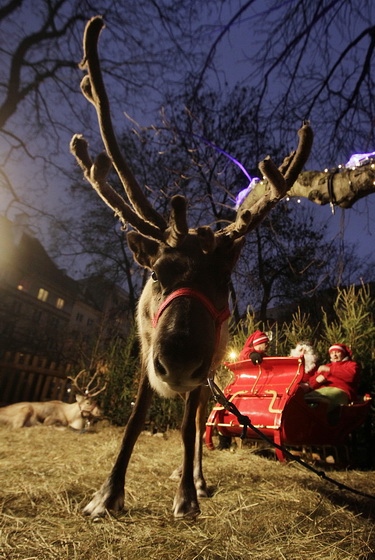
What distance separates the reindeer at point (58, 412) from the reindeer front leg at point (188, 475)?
5.55 metres

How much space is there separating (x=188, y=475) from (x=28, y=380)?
8.61 m

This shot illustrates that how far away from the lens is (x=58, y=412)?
824cm

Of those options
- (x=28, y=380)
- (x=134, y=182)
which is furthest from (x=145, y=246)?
(x=28, y=380)

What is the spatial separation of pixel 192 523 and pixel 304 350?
12.1 ft

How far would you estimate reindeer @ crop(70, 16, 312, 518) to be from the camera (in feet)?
6.15

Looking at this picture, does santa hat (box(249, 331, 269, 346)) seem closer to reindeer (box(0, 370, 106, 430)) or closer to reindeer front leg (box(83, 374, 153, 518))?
reindeer front leg (box(83, 374, 153, 518))

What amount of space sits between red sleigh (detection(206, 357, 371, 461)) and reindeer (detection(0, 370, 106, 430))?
433cm

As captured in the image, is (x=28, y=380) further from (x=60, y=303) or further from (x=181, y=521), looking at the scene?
(x=60, y=303)

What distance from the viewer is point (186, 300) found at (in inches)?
80.7

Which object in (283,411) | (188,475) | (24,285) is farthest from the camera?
(24,285)

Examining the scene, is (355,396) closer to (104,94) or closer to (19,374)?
(104,94)

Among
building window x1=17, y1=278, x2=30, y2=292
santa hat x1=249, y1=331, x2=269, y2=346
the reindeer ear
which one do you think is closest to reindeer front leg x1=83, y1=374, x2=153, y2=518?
the reindeer ear

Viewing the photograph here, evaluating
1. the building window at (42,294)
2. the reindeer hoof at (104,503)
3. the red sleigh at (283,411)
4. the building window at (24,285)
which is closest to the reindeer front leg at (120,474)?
the reindeer hoof at (104,503)

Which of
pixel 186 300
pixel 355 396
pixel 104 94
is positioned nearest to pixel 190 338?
pixel 186 300
